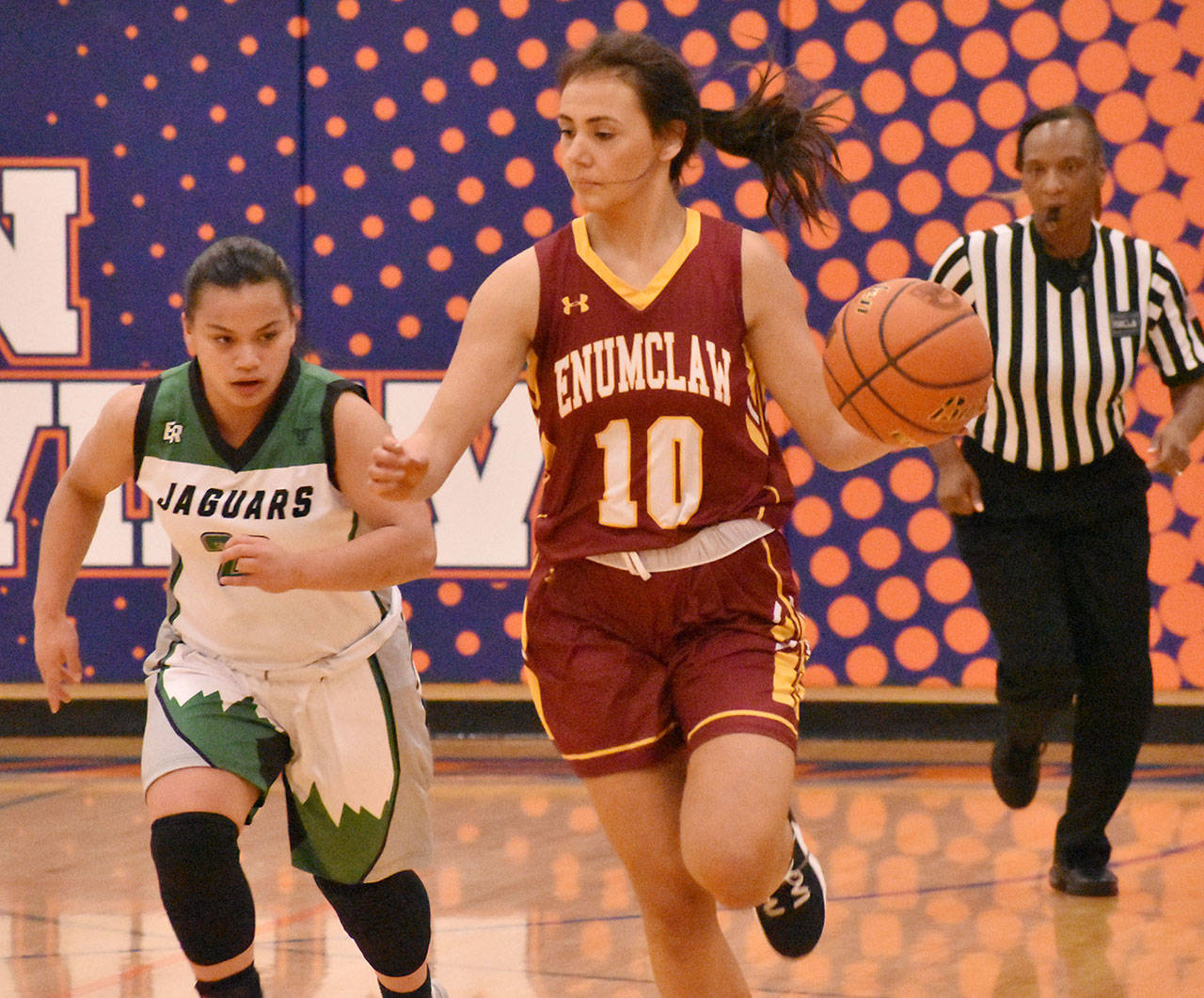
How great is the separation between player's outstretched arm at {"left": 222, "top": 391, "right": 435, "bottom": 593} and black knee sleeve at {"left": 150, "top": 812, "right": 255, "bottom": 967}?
0.44 meters

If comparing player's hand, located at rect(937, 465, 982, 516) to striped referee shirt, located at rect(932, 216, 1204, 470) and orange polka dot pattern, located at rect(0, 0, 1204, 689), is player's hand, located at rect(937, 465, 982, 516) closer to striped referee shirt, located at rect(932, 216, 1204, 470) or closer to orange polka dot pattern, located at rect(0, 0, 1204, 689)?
striped referee shirt, located at rect(932, 216, 1204, 470)

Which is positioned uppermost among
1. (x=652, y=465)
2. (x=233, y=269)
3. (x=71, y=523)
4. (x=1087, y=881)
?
(x=233, y=269)

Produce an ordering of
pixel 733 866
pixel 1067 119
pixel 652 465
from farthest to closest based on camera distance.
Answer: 1. pixel 1067 119
2. pixel 652 465
3. pixel 733 866

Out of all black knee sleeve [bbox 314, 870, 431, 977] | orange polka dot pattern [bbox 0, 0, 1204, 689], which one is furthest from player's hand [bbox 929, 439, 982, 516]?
orange polka dot pattern [bbox 0, 0, 1204, 689]

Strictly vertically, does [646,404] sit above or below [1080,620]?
above

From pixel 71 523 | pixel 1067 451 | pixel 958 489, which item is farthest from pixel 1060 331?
pixel 71 523

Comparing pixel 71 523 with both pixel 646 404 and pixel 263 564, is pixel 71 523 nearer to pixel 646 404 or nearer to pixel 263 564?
pixel 263 564

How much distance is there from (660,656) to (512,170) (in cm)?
428

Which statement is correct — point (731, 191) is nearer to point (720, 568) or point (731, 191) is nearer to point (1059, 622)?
point (1059, 622)

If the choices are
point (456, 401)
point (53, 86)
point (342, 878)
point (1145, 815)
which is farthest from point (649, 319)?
point (53, 86)

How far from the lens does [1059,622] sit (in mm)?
4277

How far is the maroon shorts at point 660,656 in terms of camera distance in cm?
274

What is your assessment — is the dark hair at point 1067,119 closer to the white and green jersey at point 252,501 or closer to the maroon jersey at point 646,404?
the maroon jersey at point 646,404

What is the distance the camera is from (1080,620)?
4.43 meters
